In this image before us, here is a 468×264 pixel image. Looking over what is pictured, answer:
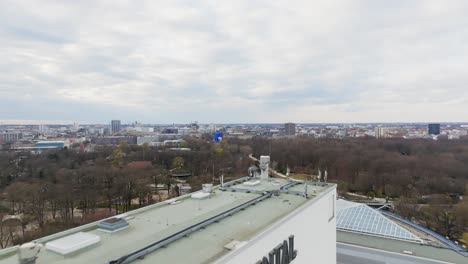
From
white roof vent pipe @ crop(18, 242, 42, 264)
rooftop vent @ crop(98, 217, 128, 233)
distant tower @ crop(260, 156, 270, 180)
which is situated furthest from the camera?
distant tower @ crop(260, 156, 270, 180)

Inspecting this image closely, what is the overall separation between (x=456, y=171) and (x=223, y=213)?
1813 inches

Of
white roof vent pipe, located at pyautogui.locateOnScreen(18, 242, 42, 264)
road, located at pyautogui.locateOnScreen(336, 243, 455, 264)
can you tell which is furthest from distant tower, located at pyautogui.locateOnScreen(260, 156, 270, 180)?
white roof vent pipe, located at pyautogui.locateOnScreen(18, 242, 42, 264)

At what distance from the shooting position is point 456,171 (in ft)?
138

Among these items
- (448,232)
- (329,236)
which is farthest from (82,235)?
(448,232)

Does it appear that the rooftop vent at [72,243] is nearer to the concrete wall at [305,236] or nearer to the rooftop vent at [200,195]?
the concrete wall at [305,236]

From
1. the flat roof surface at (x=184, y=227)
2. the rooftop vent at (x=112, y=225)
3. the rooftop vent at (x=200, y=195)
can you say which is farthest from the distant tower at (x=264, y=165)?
the rooftop vent at (x=112, y=225)

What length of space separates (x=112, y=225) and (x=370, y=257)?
14812 millimetres

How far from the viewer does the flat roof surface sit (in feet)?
20.0

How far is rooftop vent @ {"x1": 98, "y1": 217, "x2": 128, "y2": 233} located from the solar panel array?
17.2 meters

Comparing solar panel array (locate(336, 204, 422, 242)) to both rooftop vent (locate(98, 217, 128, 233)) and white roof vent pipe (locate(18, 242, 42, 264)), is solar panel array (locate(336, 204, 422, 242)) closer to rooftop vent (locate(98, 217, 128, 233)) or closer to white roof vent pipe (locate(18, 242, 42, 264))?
rooftop vent (locate(98, 217, 128, 233))

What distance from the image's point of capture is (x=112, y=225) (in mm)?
7676

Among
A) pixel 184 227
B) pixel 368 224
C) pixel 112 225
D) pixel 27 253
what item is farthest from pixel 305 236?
pixel 368 224

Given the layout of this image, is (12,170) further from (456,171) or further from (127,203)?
(456,171)

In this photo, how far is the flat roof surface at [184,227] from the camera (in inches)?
240
